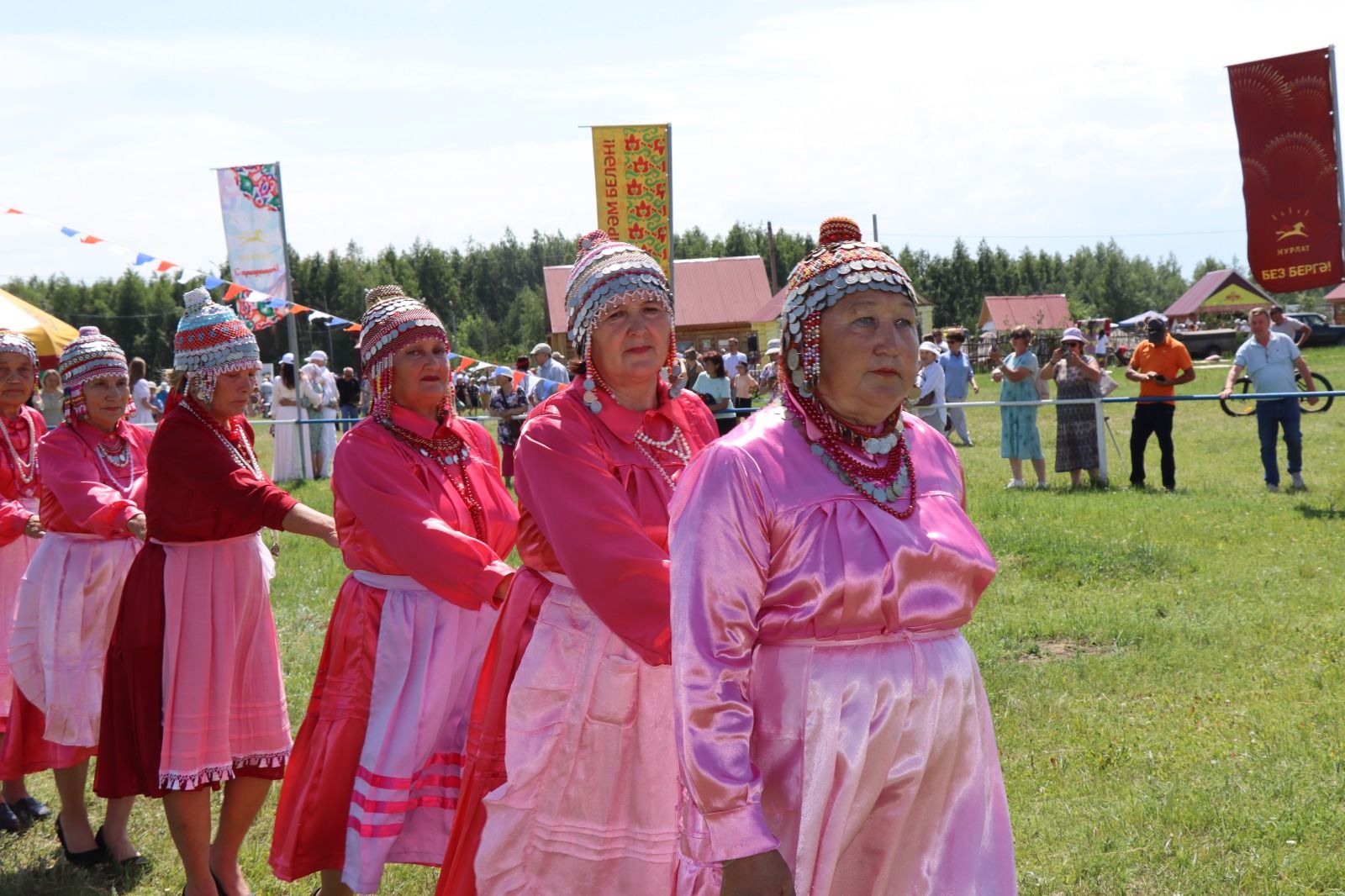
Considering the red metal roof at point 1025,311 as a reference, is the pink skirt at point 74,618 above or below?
below

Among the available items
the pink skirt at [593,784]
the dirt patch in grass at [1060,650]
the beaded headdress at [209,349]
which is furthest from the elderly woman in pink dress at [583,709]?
the dirt patch in grass at [1060,650]

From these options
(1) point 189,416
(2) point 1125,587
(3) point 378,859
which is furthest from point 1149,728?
(1) point 189,416

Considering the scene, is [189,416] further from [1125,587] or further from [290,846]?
[1125,587]

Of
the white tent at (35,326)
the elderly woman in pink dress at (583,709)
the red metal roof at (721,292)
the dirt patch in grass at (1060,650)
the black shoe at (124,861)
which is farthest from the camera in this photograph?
the red metal roof at (721,292)

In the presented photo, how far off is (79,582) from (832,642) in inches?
163

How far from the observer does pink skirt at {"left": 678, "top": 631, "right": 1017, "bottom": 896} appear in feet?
8.16

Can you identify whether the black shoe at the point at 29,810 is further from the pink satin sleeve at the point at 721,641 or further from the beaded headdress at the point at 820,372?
the beaded headdress at the point at 820,372

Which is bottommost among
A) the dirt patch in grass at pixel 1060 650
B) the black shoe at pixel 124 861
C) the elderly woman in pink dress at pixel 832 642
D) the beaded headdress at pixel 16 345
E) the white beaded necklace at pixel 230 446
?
the black shoe at pixel 124 861

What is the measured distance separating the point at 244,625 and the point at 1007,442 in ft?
37.3

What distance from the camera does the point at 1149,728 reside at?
6145mm

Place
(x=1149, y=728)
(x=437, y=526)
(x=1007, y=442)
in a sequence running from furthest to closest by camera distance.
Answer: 1. (x=1007, y=442)
2. (x=1149, y=728)
3. (x=437, y=526)

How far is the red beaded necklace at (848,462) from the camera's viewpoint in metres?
2.60

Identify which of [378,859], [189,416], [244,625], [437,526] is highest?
[189,416]

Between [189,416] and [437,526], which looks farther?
[189,416]
